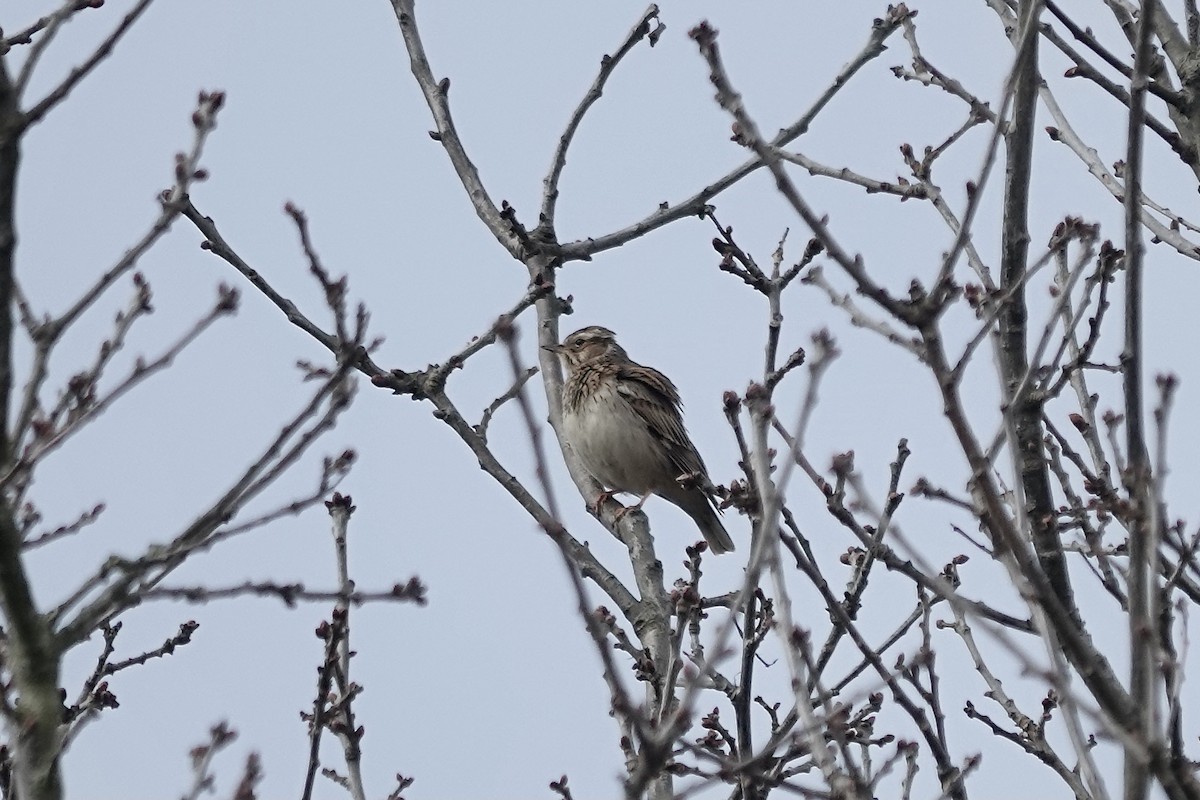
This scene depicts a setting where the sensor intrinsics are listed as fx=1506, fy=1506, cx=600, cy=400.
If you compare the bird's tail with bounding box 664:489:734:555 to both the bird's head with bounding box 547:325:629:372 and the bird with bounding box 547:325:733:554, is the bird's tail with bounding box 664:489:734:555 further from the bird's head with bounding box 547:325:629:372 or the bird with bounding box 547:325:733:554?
the bird's head with bounding box 547:325:629:372

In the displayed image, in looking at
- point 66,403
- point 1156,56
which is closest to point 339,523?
point 66,403

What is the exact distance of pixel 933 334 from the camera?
10.8 ft

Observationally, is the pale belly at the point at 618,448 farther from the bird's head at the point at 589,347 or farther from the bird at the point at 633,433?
the bird's head at the point at 589,347

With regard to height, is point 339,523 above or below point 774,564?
above

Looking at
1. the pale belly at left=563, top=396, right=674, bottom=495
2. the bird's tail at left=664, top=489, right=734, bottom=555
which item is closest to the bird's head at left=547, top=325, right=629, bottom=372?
the pale belly at left=563, top=396, right=674, bottom=495

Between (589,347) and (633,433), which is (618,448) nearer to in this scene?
(633,433)

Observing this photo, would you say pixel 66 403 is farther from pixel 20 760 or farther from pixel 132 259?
pixel 20 760

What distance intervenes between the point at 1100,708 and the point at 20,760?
244 centimetres

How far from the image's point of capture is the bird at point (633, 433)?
1113 centimetres

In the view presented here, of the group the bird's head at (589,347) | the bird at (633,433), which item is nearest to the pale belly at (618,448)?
the bird at (633,433)

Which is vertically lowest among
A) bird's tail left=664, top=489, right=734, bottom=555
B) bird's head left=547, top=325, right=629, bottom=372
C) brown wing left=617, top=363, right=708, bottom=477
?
bird's tail left=664, top=489, right=734, bottom=555

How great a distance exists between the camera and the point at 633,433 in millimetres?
11219

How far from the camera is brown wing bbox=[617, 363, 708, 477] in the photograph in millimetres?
11484

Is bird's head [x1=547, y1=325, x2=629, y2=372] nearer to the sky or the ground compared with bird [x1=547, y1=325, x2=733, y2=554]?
nearer to the sky
